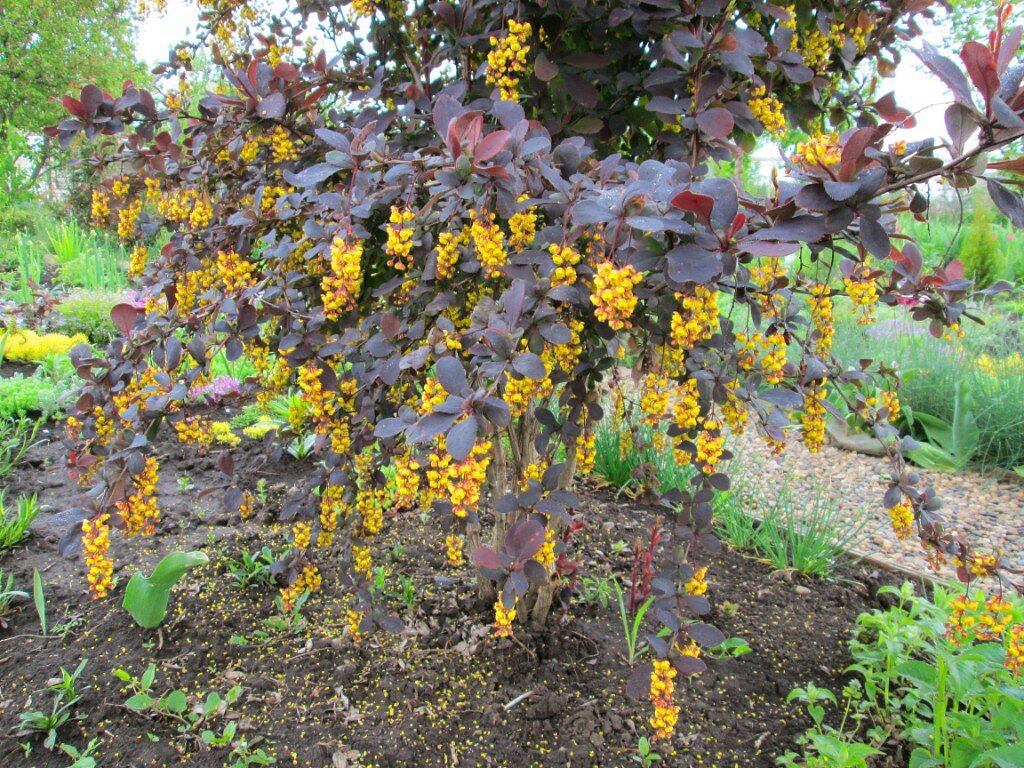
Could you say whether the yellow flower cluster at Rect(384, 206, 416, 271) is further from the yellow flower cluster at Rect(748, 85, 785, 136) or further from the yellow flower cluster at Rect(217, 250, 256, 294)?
the yellow flower cluster at Rect(748, 85, 785, 136)

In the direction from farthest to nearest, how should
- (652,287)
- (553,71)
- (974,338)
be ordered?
(974,338)
(553,71)
(652,287)

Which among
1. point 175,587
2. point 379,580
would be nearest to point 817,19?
point 379,580

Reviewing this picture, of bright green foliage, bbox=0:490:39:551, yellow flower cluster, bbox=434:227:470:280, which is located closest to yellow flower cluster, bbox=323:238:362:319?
yellow flower cluster, bbox=434:227:470:280

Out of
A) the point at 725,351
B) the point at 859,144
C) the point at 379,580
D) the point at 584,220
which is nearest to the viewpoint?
the point at 859,144

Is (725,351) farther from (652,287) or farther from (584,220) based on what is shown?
(584,220)

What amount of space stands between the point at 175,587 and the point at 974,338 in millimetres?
4701

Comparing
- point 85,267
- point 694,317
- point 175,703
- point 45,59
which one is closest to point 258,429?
point 175,703

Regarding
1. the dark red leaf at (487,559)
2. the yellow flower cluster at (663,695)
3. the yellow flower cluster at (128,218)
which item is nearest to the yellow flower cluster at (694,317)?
the dark red leaf at (487,559)

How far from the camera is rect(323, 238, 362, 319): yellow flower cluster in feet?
3.44

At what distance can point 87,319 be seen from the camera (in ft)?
15.3

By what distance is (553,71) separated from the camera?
4.40 ft

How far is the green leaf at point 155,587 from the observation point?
1678 millimetres

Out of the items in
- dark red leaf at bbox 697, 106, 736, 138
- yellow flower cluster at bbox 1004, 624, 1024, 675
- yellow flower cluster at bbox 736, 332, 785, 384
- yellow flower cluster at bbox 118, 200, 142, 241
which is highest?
dark red leaf at bbox 697, 106, 736, 138

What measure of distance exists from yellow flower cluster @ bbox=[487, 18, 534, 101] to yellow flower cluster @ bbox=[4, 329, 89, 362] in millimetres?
3759
